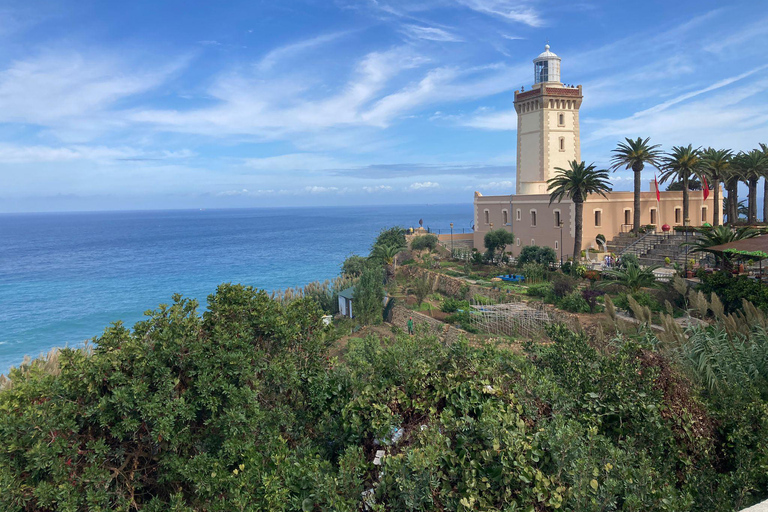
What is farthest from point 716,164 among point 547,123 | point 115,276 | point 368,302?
point 115,276

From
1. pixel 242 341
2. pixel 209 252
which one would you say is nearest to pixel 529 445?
pixel 242 341

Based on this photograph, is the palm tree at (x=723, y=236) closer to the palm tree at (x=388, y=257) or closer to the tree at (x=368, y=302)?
the tree at (x=368, y=302)

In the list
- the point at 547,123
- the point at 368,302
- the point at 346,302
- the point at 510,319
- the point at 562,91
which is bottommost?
the point at 346,302

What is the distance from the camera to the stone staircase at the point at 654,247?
2850cm

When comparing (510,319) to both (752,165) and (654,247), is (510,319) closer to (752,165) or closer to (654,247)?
(654,247)

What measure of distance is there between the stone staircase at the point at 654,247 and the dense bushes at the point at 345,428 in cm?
2463

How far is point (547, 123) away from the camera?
38688mm

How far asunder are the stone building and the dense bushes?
29.7 metres

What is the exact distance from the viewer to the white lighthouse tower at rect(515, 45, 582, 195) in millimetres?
38656

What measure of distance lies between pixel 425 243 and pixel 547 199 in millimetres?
11554

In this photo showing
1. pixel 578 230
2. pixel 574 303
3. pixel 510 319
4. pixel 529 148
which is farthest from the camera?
pixel 529 148

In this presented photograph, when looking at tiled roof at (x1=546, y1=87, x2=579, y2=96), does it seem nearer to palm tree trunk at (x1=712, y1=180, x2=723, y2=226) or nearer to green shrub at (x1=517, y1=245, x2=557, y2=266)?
palm tree trunk at (x1=712, y1=180, x2=723, y2=226)

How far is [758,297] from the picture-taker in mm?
15562

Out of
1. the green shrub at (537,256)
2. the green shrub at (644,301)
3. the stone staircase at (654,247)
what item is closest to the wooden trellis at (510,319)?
the green shrub at (644,301)
